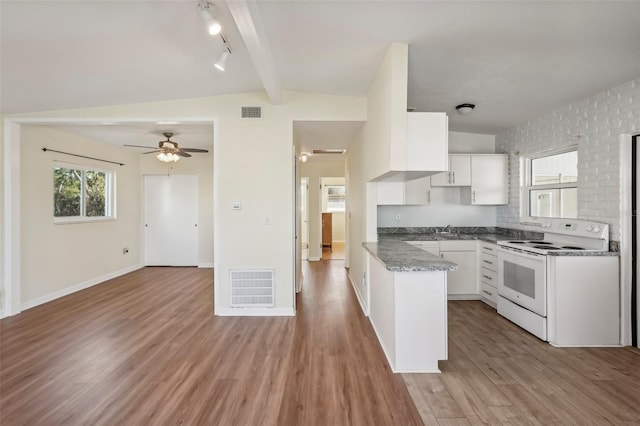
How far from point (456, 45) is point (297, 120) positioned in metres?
1.91

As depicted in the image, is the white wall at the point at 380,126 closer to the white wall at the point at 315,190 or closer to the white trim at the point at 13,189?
the white trim at the point at 13,189

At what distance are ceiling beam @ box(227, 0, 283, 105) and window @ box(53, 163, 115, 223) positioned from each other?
12.3ft

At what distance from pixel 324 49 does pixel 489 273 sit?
136 inches

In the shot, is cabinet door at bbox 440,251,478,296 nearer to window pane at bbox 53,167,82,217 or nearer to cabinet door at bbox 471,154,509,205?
cabinet door at bbox 471,154,509,205

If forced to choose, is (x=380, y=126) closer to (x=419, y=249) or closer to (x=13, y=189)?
(x=419, y=249)

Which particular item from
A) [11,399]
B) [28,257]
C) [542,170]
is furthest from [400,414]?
[28,257]

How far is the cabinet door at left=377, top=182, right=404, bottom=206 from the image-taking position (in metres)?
4.13

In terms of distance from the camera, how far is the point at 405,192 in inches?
174

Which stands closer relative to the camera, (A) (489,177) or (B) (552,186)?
(B) (552,186)

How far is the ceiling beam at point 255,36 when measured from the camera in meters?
1.83

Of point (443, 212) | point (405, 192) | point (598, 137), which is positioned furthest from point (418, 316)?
point (443, 212)

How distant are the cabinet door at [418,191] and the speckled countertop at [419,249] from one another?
1.74 ft

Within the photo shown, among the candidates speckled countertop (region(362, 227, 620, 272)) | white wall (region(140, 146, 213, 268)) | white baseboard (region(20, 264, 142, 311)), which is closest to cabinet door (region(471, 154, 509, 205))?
speckled countertop (region(362, 227, 620, 272))

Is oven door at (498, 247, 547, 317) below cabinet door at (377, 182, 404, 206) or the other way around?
below
